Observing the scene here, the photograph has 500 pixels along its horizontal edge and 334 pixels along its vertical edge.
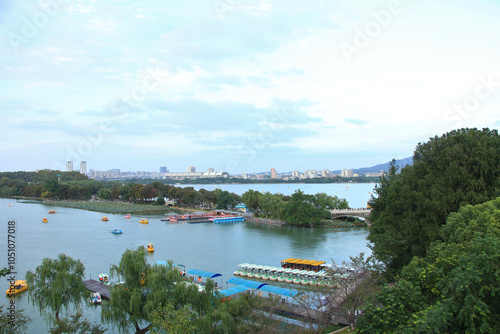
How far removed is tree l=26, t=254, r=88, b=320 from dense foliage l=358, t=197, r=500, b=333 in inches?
266

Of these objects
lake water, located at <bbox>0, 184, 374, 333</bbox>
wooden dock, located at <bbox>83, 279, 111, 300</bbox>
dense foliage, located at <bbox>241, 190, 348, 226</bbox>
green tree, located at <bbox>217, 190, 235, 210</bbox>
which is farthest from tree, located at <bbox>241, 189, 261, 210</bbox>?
wooden dock, located at <bbox>83, 279, 111, 300</bbox>

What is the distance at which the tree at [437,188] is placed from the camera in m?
9.43

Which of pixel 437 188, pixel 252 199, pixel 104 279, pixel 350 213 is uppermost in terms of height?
pixel 437 188

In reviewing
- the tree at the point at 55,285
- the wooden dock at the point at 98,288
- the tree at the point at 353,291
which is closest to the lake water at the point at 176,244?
the wooden dock at the point at 98,288

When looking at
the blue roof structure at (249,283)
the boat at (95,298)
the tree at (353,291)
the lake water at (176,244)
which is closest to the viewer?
the tree at (353,291)

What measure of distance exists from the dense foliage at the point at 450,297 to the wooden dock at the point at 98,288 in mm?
9118

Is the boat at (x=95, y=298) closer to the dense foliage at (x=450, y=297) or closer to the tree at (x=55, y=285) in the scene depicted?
the tree at (x=55, y=285)

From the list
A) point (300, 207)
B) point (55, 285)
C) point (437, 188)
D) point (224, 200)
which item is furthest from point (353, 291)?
point (224, 200)

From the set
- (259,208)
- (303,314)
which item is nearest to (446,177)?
(303,314)

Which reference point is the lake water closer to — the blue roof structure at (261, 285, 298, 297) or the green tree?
the blue roof structure at (261, 285, 298, 297)

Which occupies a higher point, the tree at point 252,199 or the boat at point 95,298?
the tree at point 252,199

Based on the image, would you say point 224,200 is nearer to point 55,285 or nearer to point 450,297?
point 55,285

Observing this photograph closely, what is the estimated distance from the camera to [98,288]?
12328 millimetres

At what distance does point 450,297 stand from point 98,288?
1110cm
